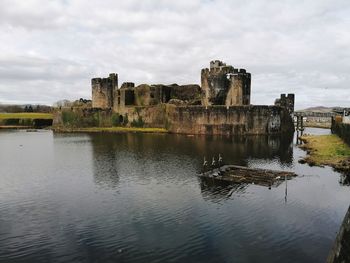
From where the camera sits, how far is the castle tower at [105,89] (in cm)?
7325

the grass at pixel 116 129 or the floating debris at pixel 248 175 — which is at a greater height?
the grass at pixel 116 129

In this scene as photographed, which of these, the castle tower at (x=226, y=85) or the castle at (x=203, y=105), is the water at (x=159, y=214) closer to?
the castle at (x=203, y=105)

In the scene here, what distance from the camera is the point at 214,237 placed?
1464 cm

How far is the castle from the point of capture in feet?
182

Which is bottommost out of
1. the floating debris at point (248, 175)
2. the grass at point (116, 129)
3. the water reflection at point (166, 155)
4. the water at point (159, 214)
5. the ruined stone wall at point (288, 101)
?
the water at point (159, 214)

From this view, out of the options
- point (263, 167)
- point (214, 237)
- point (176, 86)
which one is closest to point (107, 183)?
point (214, 237)

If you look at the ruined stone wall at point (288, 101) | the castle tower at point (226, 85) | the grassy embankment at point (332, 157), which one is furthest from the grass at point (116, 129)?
the grassy embankment at point (332, 157)

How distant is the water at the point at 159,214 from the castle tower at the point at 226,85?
30279 millimetres

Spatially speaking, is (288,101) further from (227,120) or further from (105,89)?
(105,89)

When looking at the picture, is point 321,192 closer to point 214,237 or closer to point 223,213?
point 223,213

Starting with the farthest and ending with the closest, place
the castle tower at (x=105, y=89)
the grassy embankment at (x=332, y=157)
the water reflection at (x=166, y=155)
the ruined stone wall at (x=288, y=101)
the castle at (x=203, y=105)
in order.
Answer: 1. the castle tower at (x=105, y=89)
2. the ruined stone wall at (x=288, y=101)
3. the castle at (x=203, y=105)
4. the grassy embankment at (x=332, y=157)
5. the water reflection at (x=166, y=155)

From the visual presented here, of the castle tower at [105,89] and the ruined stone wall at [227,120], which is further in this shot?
the castle tower at [105,89]

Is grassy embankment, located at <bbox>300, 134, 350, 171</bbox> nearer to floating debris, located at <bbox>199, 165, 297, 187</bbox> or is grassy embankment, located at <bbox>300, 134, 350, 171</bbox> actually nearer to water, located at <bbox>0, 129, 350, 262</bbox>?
water, located at <bbox>0, 129, 350, 262</bbox>

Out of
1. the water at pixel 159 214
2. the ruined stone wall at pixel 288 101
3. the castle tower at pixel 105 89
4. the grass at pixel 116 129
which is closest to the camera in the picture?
the water at pixel 159 214
